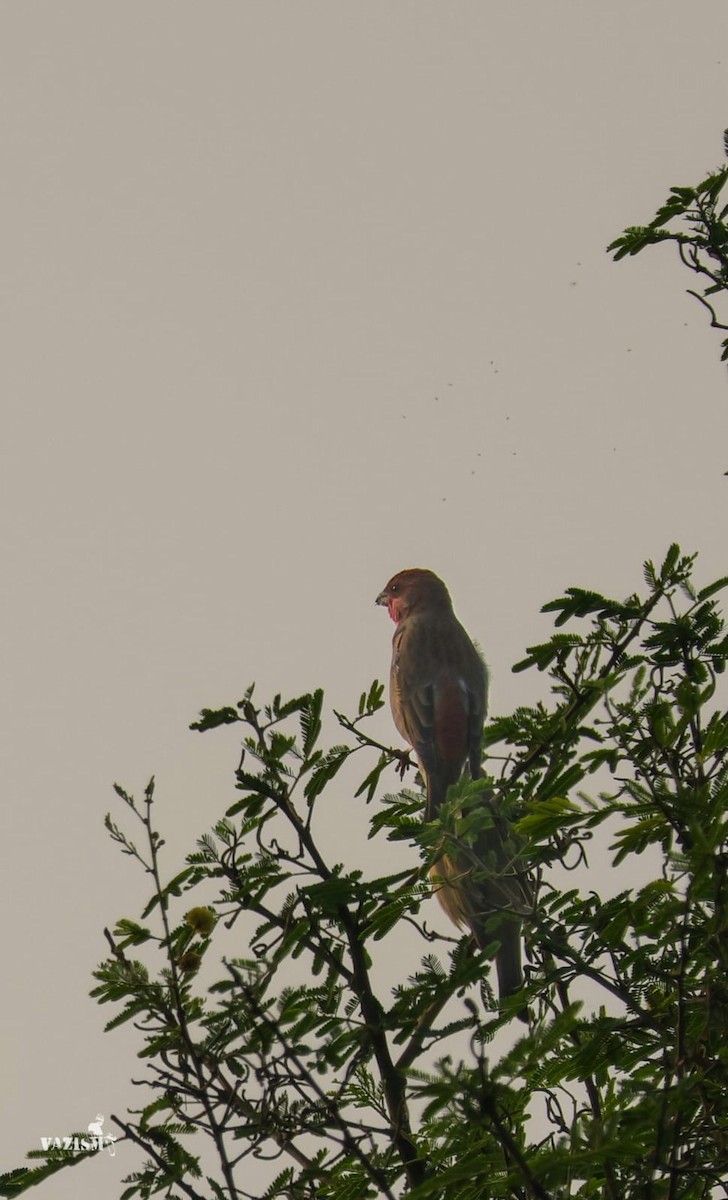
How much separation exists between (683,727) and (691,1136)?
1236 mm

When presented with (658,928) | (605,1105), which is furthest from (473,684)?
(658,928)

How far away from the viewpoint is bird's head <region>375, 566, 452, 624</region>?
8953 millimetres

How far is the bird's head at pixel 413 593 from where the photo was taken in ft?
29.4

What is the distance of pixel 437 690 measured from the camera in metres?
8.05

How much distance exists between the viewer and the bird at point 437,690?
267 inches

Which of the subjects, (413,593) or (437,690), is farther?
(413,593)

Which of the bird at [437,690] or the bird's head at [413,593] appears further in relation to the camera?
the bird's head at [413,593]

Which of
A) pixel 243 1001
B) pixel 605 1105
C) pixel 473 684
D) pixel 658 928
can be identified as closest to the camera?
pixel 243 1001

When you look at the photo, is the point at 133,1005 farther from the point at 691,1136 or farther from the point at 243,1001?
the point at 691,1136

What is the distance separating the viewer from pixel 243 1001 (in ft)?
13.5

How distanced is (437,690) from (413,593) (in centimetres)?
119

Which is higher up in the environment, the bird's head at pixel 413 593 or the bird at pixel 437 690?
the bird's head at pixel 413 593

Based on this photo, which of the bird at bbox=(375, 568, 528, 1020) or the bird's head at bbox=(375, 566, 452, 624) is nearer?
the bird at bbox=(375, 568, 528, 1020)

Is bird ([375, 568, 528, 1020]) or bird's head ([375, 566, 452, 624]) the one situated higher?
bird's head ([375, 566, 452, 624])
